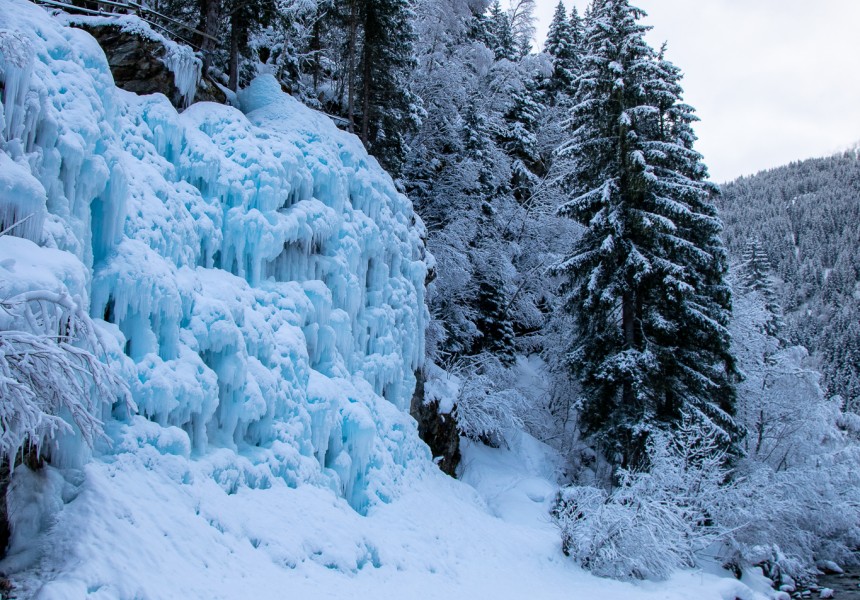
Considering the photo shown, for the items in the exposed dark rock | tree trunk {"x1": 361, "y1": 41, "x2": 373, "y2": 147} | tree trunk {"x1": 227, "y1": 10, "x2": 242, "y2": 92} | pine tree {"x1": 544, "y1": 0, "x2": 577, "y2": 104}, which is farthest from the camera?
pine tree {"x1": 544, "y1": 0, "x2": 577, "y2": 104}

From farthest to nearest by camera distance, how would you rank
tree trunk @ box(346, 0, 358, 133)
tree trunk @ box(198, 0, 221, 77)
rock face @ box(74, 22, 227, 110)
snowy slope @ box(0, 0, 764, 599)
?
tree trunk @ box(346, 0, 358, 133), tree trunk @ box(198, 0, 221, 77), rock face @ box(74, 22, 227, 110), snowy slope @ box(0, 0, 764, 599)

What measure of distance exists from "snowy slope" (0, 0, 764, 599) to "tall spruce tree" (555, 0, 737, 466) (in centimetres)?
450

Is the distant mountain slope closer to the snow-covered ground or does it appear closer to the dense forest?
the dense forest

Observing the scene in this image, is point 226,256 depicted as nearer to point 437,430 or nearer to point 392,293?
point 392,293

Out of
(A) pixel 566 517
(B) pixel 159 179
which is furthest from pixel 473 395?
(B) pixel 159 179

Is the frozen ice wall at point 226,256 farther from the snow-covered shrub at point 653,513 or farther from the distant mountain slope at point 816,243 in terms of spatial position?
the distant mountain slope at point 816,243

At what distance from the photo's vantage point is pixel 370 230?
14.4 m

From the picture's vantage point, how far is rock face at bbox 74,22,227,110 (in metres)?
10.6

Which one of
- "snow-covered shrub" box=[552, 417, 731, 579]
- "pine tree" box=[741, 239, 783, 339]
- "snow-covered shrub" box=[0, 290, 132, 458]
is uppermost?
"pine tree" box=[741, 239, 783, 339]

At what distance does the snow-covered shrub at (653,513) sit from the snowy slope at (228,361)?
0.71 meters

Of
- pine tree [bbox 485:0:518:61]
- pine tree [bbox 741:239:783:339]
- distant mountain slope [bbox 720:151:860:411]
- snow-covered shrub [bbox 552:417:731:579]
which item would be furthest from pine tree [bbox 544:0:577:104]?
distant mountain slope [bbox 720:151:860:411]

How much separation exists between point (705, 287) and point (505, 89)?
13281 mm

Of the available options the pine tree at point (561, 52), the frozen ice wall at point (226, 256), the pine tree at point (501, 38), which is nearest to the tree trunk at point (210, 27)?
the frozen ice wall at point (226, 256)

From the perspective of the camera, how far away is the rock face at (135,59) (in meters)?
10.6
